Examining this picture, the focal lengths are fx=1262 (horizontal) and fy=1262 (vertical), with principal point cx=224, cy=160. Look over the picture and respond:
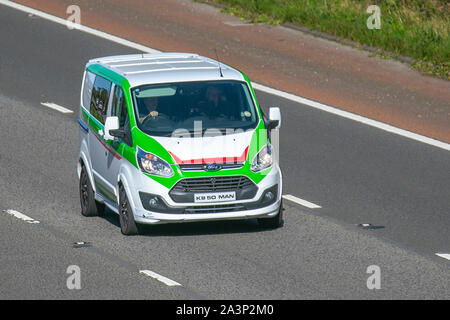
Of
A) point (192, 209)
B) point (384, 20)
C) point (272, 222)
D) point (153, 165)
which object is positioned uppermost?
point (153, 165)

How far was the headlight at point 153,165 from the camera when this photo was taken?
14961 millimetres

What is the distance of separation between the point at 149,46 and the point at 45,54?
213cm

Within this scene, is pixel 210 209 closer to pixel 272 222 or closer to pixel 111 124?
pixel 272 222

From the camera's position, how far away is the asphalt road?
13336 millimetres

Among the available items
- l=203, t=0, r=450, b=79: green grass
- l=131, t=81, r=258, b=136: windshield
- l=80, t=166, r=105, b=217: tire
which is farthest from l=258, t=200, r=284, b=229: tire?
l=203, t=0, r=450, b=79: green grass

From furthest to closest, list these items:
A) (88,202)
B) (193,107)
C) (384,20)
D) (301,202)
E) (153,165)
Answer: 1. (384,20)
2. (301,202)
3. (88,202)
4. (193,107)
5. (153,165)

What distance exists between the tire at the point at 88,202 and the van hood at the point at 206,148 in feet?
6.15

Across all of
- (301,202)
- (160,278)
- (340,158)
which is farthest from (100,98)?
(340,158)

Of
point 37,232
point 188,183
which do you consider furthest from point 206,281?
point 37,232

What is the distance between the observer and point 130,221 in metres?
15.3

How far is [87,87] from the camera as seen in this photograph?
1723cm

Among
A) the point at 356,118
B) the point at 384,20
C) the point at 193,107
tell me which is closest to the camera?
the point at 193,107

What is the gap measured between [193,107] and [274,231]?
184 centimetres
